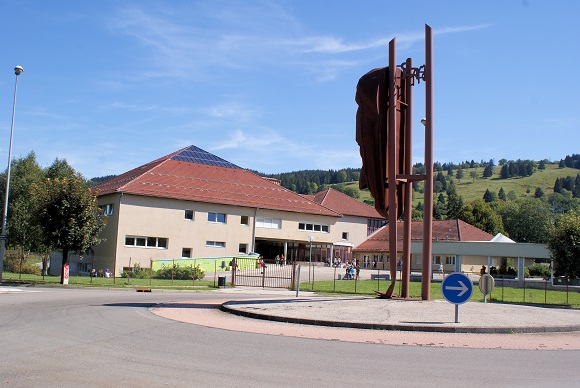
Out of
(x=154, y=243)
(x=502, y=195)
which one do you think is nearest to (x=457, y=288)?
(x=154, y=243)

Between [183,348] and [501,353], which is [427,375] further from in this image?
[183,348]

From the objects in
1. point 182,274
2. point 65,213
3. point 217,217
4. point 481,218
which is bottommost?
point 182,274

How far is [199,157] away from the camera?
58.4m

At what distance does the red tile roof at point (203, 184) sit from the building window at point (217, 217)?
129 cm

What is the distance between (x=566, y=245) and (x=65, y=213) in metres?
28.4

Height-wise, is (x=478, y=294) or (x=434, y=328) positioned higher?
(x=434, y=328)

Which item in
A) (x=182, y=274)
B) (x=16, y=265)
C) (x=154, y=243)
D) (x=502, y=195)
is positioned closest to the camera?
(x=182, y=274)

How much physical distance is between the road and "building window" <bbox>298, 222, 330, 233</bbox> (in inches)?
1844

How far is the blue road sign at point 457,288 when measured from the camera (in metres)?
12.7

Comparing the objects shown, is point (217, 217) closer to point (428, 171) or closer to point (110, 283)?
point (110, 283)

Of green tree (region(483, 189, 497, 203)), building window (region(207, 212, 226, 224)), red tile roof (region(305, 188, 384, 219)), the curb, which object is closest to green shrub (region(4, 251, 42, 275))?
building window (region(207, 212, 226, 224))

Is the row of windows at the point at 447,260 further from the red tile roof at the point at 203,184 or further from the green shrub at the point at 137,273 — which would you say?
the green shrub at the point at 137,273

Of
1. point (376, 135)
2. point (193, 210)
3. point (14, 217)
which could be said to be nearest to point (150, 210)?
point (193, 210)

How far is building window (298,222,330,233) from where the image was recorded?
59500 mm
